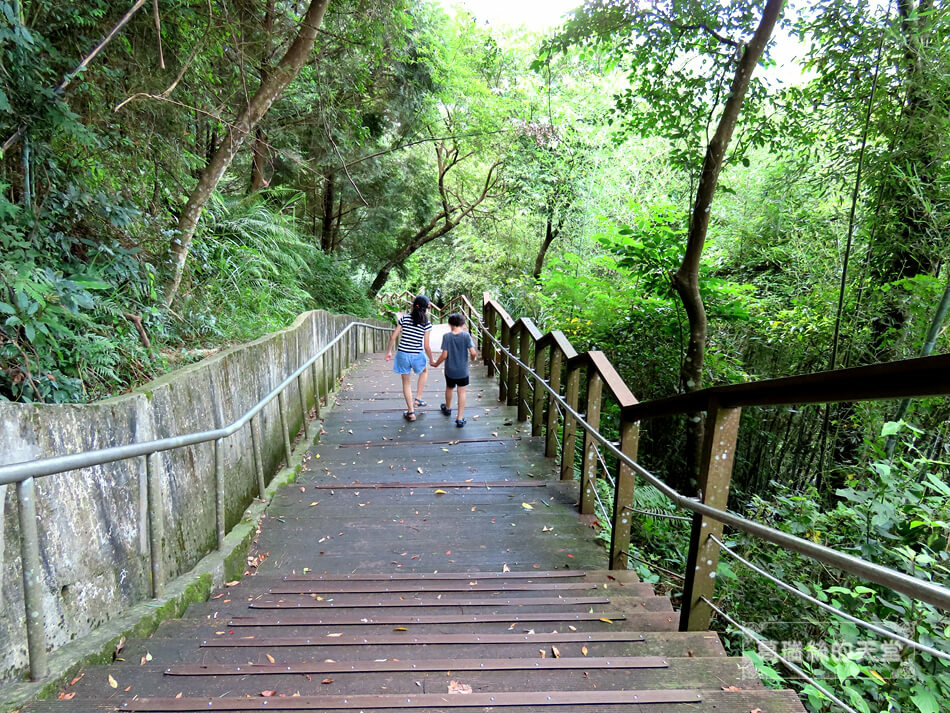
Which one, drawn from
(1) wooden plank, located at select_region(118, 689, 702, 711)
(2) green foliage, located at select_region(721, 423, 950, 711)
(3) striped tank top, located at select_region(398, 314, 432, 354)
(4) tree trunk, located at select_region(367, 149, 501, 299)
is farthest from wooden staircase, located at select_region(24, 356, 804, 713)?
(4) tree trunk, located at select_region(367, 149, 501, 299)

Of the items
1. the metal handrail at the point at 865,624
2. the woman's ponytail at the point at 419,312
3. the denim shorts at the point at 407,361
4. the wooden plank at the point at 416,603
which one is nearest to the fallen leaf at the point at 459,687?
the wooden plank at the point at 416,603

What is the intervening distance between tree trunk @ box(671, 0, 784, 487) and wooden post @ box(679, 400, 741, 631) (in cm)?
329

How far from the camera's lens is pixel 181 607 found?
9.00 feet

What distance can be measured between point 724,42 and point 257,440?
17.2 feet

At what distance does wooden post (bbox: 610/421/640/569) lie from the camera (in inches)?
124

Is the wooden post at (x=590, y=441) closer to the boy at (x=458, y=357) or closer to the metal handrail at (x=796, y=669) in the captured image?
the metal handrail at (x=796, y=669)

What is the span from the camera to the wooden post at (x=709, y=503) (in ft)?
7.25

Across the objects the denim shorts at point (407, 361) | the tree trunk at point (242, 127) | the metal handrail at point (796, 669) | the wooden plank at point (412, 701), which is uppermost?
the tree trunk at point (242, 127)

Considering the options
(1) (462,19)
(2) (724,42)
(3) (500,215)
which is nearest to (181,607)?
→ (2) (724,42)

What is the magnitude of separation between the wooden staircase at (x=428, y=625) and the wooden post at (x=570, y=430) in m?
0.15

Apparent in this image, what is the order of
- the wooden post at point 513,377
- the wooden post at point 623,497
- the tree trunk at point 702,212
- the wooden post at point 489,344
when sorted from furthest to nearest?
the wooden post at point 489,344, the wooden post at point 513,377, the tree trunk at point 702,212, the wooden post at point 623,497

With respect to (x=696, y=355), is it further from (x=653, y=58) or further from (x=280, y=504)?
(x=280, y=504)

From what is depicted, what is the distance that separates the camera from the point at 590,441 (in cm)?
378

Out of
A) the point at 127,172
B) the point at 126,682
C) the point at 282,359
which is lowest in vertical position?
the point at 126,682
